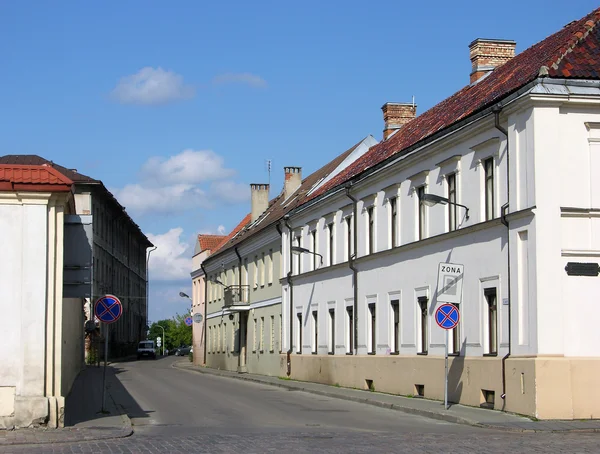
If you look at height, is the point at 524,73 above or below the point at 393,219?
above

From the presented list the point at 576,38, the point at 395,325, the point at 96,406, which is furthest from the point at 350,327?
the point at 576,38

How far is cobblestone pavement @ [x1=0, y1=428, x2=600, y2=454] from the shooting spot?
14688 millimetres

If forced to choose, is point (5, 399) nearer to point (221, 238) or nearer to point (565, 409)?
point (565, 409)

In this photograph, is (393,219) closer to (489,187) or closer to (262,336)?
(489,187)

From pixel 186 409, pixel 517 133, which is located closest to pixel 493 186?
pixel 517 133

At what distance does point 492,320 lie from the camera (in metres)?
23.2

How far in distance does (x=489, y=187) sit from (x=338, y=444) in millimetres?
9887

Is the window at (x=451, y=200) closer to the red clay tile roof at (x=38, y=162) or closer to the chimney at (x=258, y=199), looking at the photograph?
the chimney at (x=258, y=199)

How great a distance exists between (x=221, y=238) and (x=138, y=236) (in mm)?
20763

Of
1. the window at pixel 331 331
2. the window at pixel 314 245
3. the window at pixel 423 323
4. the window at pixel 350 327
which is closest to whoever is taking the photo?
the window at pixel 423 323

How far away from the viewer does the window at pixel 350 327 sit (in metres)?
34.2

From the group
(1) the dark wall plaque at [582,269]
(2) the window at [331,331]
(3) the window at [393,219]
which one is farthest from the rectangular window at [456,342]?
(2) the window at [331,331]

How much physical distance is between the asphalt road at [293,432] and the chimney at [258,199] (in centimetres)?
3250

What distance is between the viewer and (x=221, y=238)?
76.8 metres
